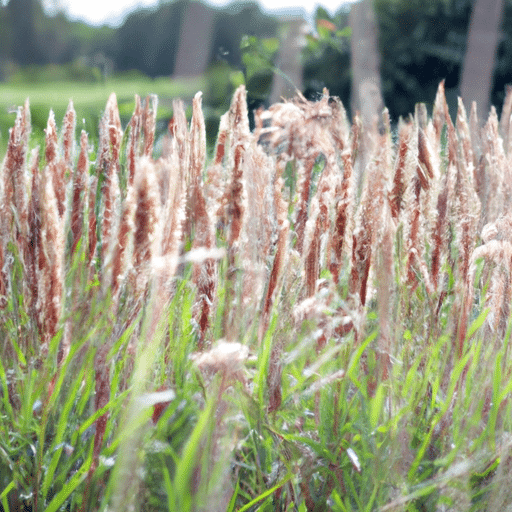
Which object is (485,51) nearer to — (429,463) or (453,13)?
(453,13)

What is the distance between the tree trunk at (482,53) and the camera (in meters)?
5.50

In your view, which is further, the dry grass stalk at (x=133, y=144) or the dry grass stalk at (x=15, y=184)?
the dry grass stalk at (x=133, y=144)

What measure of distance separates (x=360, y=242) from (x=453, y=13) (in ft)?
18.9

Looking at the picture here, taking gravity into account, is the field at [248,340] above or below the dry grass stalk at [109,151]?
below

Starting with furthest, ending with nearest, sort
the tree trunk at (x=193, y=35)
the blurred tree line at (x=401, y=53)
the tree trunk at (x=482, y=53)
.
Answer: the tree trunk at (x=193, y=35) → the tree trunk at (x=482, y=53) → the blurred tree line at (x=401, y=53)

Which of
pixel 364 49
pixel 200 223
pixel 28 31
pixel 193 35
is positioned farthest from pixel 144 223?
pixel 193 35

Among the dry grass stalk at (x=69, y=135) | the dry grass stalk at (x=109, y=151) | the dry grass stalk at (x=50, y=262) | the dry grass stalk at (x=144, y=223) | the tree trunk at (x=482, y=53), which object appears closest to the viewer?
the dry grass stalk at (x=144, y=223)

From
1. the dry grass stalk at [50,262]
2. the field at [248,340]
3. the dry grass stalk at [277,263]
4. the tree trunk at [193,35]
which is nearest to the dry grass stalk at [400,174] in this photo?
the field at [248,340]

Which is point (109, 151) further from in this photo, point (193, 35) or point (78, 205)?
point (193, 35)

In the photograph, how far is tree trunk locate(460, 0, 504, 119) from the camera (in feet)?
18.1

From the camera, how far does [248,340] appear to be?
891 mm

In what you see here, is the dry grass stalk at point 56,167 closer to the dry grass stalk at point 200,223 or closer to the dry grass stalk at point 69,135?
the dry grass stalk at point 69,135

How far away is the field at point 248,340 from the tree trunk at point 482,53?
484cm

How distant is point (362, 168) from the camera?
4.10 feet
